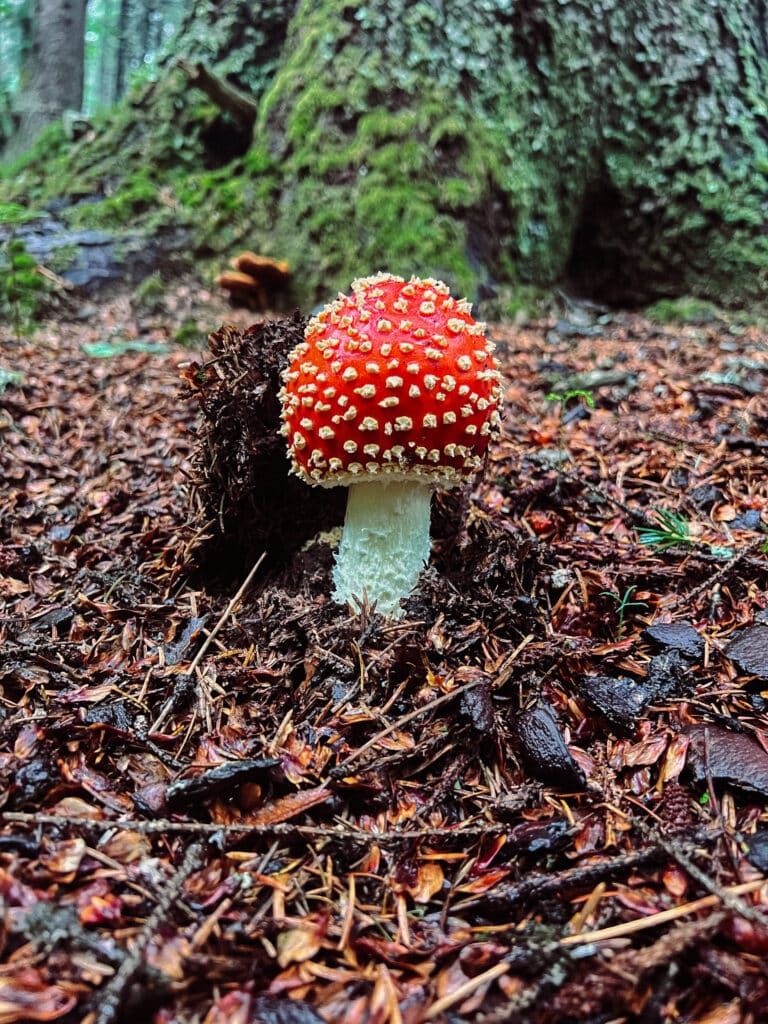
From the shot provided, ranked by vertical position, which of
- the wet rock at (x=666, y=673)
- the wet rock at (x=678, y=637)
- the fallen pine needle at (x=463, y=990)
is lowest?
the fallen pine needle at (x=463, y=990)

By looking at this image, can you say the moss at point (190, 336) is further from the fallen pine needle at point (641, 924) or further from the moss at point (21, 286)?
the fallen pine needle at point (641, 924)

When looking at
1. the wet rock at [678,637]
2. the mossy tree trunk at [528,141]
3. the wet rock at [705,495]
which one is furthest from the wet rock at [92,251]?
the wet rock at [678,637]

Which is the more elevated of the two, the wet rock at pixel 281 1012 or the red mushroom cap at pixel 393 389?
the red mushroom cap at pixel 393 389

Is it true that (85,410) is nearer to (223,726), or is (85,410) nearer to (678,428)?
(223,726)

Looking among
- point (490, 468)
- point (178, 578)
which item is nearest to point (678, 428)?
point (490, 468)

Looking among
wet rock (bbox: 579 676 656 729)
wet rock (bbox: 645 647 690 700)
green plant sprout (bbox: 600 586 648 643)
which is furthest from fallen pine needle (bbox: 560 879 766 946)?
green plant sprout (bbox: 600 586 648 643)

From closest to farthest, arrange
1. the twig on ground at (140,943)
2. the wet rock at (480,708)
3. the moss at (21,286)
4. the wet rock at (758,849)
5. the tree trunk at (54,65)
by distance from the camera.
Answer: the twig on ground at (140,943), the wet rock at (758,849), the wet rock at (480,708), the moss at (21,286), the tree trunk at (54,65)

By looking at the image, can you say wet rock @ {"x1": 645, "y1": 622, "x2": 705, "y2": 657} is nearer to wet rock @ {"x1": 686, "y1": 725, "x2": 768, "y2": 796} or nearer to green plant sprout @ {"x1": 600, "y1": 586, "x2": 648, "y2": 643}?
green plant sprout @ {"x1": 600, "y1": 586, "x2": 648, "y2": 643}
